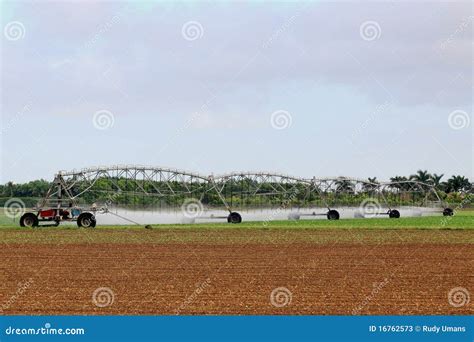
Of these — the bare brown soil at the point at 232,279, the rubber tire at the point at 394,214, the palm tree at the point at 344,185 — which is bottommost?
the bare brown soil at the point at 232,279

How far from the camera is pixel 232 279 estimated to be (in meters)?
25.9

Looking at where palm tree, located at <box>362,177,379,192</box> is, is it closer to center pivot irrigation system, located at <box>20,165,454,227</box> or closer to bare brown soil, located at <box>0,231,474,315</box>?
center pivot irrigation system, located at <box>20,165,454,227</box>

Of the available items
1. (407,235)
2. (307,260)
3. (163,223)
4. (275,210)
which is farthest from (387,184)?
(307,260)

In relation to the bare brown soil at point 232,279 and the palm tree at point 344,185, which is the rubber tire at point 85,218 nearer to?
the bare brown soil at point 232,279

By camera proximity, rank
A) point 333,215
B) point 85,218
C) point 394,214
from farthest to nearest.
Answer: point 394,214, point 333,215, point 85,218

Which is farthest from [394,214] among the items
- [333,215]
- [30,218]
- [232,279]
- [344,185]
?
[232,279]

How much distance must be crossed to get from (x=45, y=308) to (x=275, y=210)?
73271mm

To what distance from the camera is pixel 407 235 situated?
52812 millimetres

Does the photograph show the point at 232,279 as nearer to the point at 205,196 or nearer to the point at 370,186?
the point at 205,196

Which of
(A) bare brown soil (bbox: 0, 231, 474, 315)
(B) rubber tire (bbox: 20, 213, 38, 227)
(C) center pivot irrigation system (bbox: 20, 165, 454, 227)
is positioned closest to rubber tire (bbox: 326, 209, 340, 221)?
(C) center pivot irrigation system (bbox: 20, 165, 454, 227)

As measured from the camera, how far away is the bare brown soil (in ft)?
67.5

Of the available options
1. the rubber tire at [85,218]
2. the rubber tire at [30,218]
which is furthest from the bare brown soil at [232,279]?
the rubber tire at [30,218]

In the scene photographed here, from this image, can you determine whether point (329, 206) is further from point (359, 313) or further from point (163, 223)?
point (359, 313)

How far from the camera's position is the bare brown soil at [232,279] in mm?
20578
